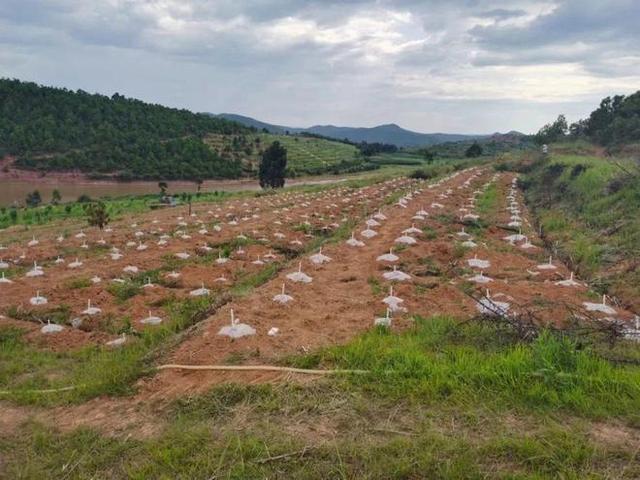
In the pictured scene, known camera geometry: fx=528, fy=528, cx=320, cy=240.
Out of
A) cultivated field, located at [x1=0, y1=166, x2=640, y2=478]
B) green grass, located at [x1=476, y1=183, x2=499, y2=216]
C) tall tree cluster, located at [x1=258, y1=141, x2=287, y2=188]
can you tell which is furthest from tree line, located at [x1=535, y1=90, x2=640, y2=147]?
cultivated field, located at [x1=0, y1=166, x2=640, y2=478]

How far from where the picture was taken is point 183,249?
53.1 feet

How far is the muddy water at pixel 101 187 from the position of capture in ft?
187

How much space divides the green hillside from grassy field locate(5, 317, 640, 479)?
68.7 metres

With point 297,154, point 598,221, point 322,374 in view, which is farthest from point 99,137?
point 322,374

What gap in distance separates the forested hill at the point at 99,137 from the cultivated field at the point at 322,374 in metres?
58.7

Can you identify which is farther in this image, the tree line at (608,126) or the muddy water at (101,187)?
the muddy water at (101,187)

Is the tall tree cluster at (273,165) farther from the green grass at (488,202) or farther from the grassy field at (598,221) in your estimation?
the grassy field at (598,221)

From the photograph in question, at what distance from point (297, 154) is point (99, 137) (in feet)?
103

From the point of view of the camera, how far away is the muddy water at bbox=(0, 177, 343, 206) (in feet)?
187

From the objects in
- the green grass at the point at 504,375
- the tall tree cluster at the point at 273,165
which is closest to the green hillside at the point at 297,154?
the tall tree cluster at the point at 273,165

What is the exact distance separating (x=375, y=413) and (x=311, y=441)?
0.69 meters

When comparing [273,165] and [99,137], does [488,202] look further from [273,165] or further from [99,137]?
[99,137]

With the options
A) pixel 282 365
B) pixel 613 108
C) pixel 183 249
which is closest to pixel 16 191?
pixel 183 249

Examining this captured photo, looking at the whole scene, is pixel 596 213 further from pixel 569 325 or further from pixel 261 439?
pixel 261 439
